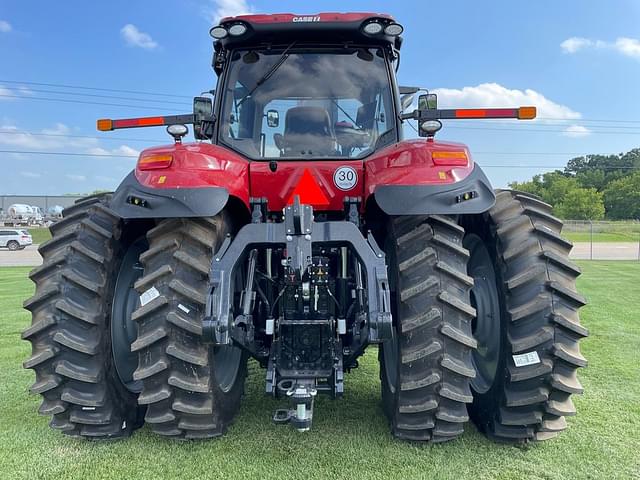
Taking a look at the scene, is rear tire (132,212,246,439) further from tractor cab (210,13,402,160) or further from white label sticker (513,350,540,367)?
white label sticker (513,350,540,367)

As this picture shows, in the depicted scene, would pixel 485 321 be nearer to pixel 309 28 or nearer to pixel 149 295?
pixel 149 295

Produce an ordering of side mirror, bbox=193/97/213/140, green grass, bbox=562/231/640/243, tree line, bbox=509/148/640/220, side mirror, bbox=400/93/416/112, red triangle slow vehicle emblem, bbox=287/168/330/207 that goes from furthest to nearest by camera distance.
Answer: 1. tree line, bbox=509/148/640/220
2. green grass, bbox=562/231/640/243
3. side mirror, bbox=400/93/416/112
4. side mirror, bbox=193/97/213/140
5. red triangle slow vehicle emblem, bbox=287/168/330/207

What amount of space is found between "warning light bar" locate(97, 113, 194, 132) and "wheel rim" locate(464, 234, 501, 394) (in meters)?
2.31

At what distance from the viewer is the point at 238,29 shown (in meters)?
3.44

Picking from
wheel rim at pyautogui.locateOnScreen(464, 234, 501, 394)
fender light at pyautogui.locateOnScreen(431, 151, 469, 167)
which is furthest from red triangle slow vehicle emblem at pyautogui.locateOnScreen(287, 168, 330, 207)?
wheel rim at pyautogui.locateOnScreen(464, 234, 501, 394)

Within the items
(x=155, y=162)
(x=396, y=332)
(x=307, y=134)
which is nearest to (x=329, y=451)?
(x=396, y=332)

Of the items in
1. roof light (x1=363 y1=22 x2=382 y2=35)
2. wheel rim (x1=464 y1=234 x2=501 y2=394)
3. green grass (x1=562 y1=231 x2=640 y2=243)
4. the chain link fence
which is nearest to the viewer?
wheel rim (x1=464 y1=234 x2=501 y2=394)

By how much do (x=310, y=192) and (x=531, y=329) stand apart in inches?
61.1

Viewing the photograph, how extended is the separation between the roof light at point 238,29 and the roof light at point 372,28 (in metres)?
0.85

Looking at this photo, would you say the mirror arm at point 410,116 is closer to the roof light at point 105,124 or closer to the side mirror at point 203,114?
the side mirror at point 203,114

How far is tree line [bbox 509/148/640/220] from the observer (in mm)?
58531

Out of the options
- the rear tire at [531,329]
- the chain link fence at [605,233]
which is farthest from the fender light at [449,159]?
the chain link fence at [605,233]

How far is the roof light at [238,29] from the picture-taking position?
343 centimetres

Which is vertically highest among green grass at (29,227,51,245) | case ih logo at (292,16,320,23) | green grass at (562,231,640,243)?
case ih logo at (292,16,320,23)
